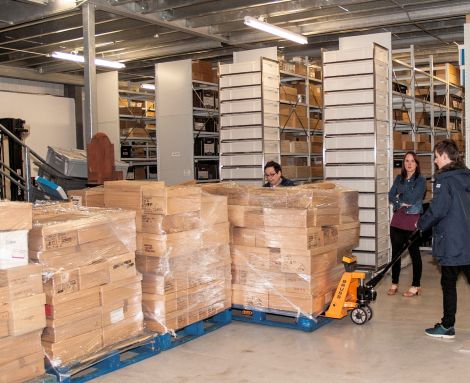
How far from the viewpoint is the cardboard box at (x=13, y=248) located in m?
4.14

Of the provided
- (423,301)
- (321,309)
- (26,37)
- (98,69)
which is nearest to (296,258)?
(321,309)

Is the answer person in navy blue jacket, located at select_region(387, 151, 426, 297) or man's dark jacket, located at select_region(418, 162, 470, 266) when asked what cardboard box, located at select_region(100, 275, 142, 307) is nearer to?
man's dark jacket, located at select_region(418, 162, 470, 266)

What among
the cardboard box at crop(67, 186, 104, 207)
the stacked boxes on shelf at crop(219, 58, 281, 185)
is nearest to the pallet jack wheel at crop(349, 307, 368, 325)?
the cardboard box at crop(67, 186, 104, 207)

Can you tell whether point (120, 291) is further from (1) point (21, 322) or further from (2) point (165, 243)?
(1) point (21, 322)

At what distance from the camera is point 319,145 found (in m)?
11.9

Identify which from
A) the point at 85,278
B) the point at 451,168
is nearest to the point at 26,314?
the point at 85,278

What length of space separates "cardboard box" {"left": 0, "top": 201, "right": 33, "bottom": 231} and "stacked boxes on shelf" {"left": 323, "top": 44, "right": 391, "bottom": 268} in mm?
5462

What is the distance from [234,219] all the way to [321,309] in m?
1.28

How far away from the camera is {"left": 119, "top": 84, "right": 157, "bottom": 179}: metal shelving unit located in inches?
551

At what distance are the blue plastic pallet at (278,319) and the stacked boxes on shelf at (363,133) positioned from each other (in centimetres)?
259

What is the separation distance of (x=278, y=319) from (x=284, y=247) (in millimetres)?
932

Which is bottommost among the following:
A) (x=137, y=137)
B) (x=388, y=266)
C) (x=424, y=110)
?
(x=388, y=266)

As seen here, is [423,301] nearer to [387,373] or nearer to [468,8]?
[387,373]

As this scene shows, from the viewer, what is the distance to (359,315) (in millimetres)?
6047
